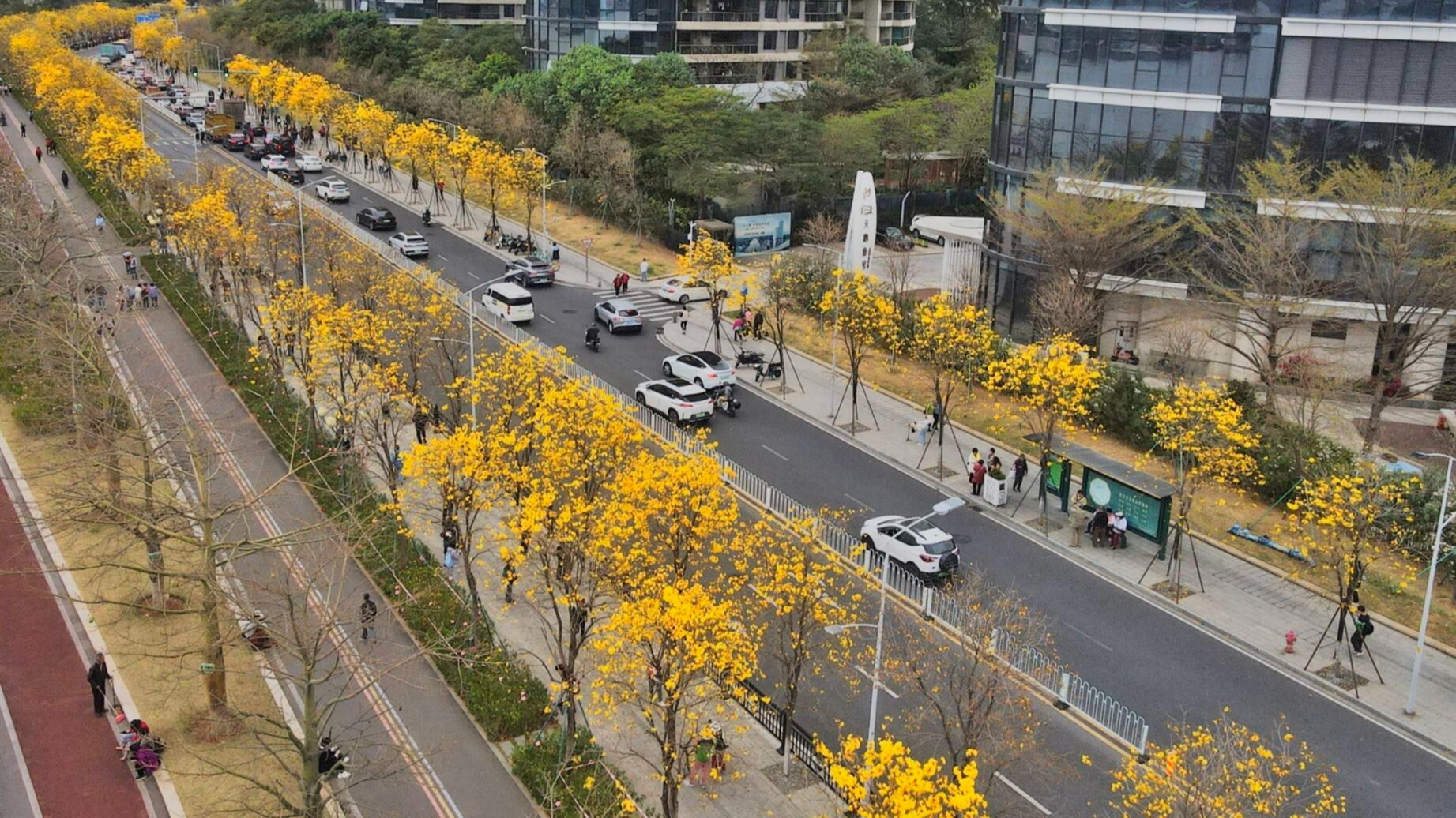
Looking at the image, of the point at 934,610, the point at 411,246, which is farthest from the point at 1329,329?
the point at 411,246

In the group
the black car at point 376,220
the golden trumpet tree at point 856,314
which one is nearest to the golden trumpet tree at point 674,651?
the golden trumpet tree at point 856,314

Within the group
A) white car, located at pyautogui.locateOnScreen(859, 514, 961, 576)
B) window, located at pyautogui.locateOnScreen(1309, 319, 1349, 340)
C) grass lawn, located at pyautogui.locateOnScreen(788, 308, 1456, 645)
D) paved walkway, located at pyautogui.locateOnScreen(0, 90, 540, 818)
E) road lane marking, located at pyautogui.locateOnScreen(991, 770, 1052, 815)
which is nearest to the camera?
road lane marking, located at pyautogui.locateOnScreen(991, 770, 1052, 815)

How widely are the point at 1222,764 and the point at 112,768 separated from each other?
890 inches

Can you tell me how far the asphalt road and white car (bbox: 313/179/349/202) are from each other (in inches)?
1714

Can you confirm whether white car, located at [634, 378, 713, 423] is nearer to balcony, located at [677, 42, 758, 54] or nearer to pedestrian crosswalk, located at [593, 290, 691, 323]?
pedestrian crosswalk, located at [593, 290, 691, 323]

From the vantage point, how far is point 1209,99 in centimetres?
5031

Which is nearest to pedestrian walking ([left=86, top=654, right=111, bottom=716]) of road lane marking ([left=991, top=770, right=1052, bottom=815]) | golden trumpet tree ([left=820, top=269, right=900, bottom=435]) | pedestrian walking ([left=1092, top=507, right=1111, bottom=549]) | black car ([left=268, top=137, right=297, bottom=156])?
road lane marking ([left=991, top=770, right=1052, bottom=815])

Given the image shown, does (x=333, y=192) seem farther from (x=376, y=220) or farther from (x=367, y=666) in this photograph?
(x=367, y=666)

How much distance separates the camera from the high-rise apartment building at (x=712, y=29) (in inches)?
3863

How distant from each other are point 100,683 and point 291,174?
7031cm

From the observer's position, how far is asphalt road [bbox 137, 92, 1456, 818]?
89.1 feet

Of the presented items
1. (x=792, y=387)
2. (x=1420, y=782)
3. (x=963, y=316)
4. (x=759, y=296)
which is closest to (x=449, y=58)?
(x=759, y=296)

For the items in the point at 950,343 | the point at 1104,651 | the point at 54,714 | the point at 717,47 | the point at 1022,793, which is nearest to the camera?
the point at 1022,793

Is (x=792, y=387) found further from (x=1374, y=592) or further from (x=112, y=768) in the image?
(x=112, y=768)
